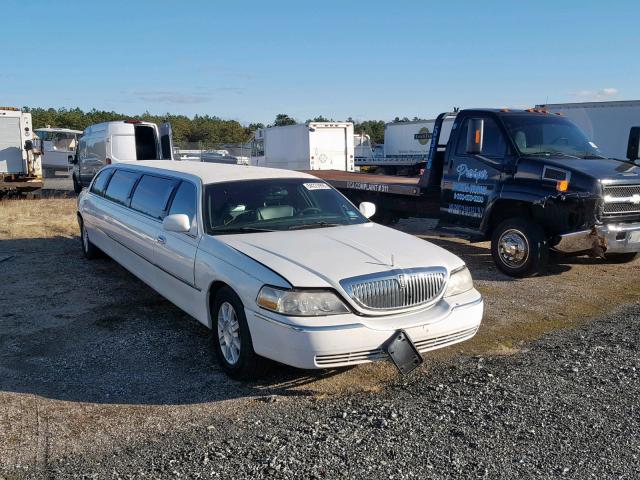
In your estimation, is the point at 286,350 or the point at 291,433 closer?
the point at 291,433

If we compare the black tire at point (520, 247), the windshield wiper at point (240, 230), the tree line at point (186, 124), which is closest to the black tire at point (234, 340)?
the windshield wiper at point (240, 230)

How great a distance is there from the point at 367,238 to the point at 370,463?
7.19ft

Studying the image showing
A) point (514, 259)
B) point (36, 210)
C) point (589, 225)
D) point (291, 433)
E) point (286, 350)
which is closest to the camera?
point (291, 433)

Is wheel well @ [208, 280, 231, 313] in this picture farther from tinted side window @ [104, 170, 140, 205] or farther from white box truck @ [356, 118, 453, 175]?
white box truck @ [356, 118, 453, 175]

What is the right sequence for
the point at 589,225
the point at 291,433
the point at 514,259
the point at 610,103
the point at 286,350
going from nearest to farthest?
1. the point at 291,433
2. the point at 286,350
3. the point at 589,225
4. the point at 514,259
5. the point at 610,103

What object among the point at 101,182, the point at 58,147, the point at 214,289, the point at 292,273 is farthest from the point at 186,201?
the point at 58,147

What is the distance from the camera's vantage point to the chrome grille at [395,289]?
434cm

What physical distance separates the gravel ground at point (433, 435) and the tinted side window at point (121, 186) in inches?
157

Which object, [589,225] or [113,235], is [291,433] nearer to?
[113,235]

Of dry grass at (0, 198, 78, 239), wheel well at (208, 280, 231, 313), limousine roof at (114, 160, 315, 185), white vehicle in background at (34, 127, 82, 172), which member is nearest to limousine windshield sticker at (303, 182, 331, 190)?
limousine roof at (114, 160, 315, 185)

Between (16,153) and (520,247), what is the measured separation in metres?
16.7

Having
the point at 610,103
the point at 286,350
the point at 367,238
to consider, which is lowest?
the point at 286,350

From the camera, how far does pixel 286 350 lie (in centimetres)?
421

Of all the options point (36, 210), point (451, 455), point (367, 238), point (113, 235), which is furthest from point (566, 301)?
point (36, 210)
